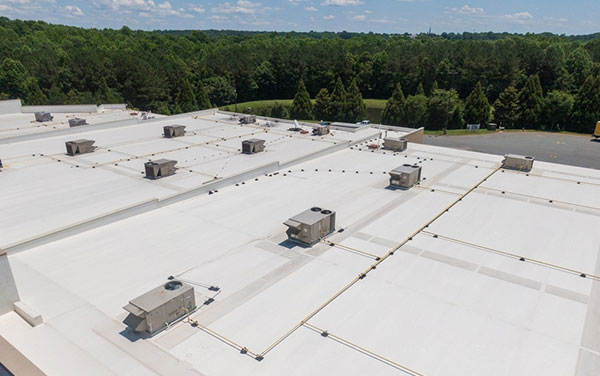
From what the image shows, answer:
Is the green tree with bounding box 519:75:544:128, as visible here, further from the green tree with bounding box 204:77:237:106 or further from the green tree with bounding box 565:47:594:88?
the green tree with bounding box 204:77:237:106

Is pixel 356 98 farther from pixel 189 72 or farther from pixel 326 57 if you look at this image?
pixel 189 72

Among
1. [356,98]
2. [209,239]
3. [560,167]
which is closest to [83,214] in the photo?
[209,239]

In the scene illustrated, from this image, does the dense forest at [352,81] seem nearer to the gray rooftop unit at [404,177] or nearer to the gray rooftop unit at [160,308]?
the gray rooftop unit at [404,177]

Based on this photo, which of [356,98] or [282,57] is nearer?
[356,98]

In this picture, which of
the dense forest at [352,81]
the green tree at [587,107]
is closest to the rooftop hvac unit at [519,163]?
the dense forest at [352,81]

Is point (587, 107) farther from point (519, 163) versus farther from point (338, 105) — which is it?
point (519, 163)
